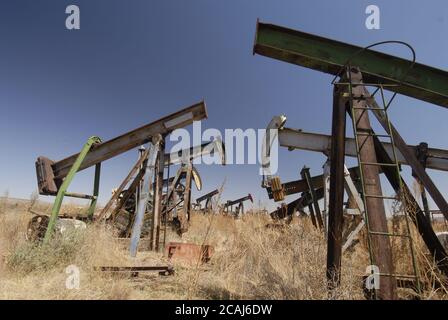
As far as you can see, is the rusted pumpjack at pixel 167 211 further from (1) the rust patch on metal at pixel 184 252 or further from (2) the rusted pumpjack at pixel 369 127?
(2) the rusted pumpjack at pixel 369 127

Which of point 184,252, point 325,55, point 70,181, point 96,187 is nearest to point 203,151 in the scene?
point 96,187

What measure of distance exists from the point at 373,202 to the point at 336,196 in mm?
400

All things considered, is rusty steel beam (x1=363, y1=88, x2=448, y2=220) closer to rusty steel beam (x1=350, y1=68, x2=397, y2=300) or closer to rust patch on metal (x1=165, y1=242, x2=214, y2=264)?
rusty steel beam (x1=350, y1=68, x2=397, y2=300)

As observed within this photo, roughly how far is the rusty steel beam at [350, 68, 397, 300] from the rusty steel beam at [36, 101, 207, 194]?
406 cm

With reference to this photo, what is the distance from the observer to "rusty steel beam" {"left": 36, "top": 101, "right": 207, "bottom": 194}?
278 inches

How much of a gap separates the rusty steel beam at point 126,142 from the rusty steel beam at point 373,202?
13.3 ft

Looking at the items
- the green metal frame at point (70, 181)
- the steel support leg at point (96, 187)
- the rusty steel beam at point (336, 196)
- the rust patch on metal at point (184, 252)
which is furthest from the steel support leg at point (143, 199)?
the rusty steel beam at point (336, 196)

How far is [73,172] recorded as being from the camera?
6762 mm

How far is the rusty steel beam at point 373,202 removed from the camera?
9.09 feet
